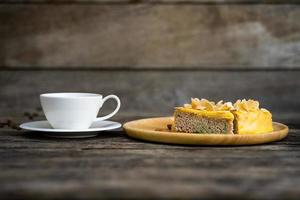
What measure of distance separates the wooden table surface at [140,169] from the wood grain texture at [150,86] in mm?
803

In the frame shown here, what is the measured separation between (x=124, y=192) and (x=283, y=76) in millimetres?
1345

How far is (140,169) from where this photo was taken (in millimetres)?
746

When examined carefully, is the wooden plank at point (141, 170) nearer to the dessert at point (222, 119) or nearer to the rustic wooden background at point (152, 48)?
the dessert at point (222, 119)

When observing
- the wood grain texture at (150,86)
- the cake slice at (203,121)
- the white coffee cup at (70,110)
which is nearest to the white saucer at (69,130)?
the white coffee cup at (70,110)

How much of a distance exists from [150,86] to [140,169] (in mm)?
1107

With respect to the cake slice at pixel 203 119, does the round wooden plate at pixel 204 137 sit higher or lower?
lower

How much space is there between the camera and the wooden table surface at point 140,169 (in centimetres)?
62

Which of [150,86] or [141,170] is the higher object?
[150,86]

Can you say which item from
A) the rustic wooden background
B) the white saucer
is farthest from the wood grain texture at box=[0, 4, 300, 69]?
the white saucer

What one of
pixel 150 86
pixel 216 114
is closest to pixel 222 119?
pixel 216 114

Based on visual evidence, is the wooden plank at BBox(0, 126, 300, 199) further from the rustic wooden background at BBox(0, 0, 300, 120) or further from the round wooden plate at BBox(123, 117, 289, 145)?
the rustic wooden background at BBox(0, 0, 300, 120)

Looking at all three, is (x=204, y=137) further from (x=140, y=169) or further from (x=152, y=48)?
(x=152, y=48)

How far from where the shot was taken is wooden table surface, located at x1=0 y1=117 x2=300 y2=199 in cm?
62

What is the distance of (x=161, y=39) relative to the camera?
1.83 metres
